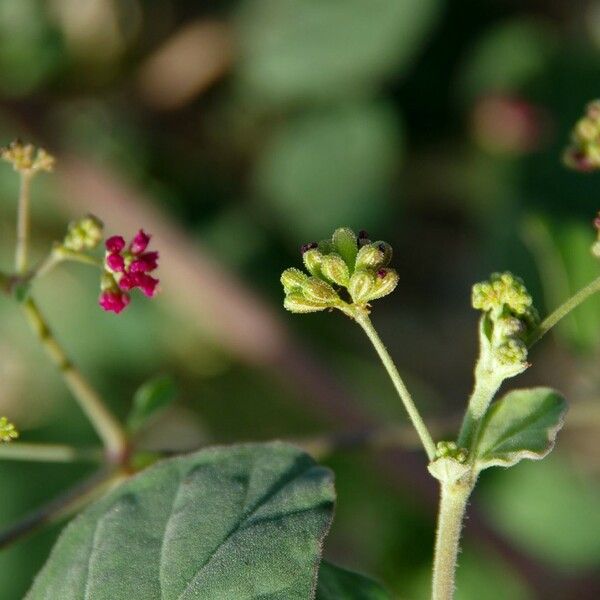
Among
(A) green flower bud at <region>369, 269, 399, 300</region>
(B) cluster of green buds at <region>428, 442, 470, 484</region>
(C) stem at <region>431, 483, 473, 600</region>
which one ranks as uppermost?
(A) green flower bud at <region>369, 269, 399, 300</region>

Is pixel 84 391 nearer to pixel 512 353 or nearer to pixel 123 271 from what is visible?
pixel 123 271

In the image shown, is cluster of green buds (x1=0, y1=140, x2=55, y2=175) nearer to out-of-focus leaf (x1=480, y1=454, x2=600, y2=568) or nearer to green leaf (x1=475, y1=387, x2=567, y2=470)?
green leaf (x1=475, y1=387, x2=567, y2=470)

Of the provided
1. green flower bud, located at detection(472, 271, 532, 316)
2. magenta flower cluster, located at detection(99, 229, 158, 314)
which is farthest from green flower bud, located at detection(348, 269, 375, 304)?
magenta flower cluster, located at detection(99, 229, 158, 314)

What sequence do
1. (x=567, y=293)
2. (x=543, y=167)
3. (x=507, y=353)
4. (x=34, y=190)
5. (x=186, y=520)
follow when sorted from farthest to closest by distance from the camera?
(x=34, y=190) < (x=543, y=167) < (x=567, y=293) < (x=186, y=520) < (x=507, y=353)

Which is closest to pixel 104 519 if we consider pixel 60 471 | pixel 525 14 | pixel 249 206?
pixel 60 471

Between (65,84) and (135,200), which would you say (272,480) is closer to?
(135,200)

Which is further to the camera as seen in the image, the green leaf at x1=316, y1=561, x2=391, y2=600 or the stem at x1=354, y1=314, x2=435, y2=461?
the green leaf at x1=316, y1=561, x2=391, y2=600

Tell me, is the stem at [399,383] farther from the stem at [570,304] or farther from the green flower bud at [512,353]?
the stem at [570,304]
